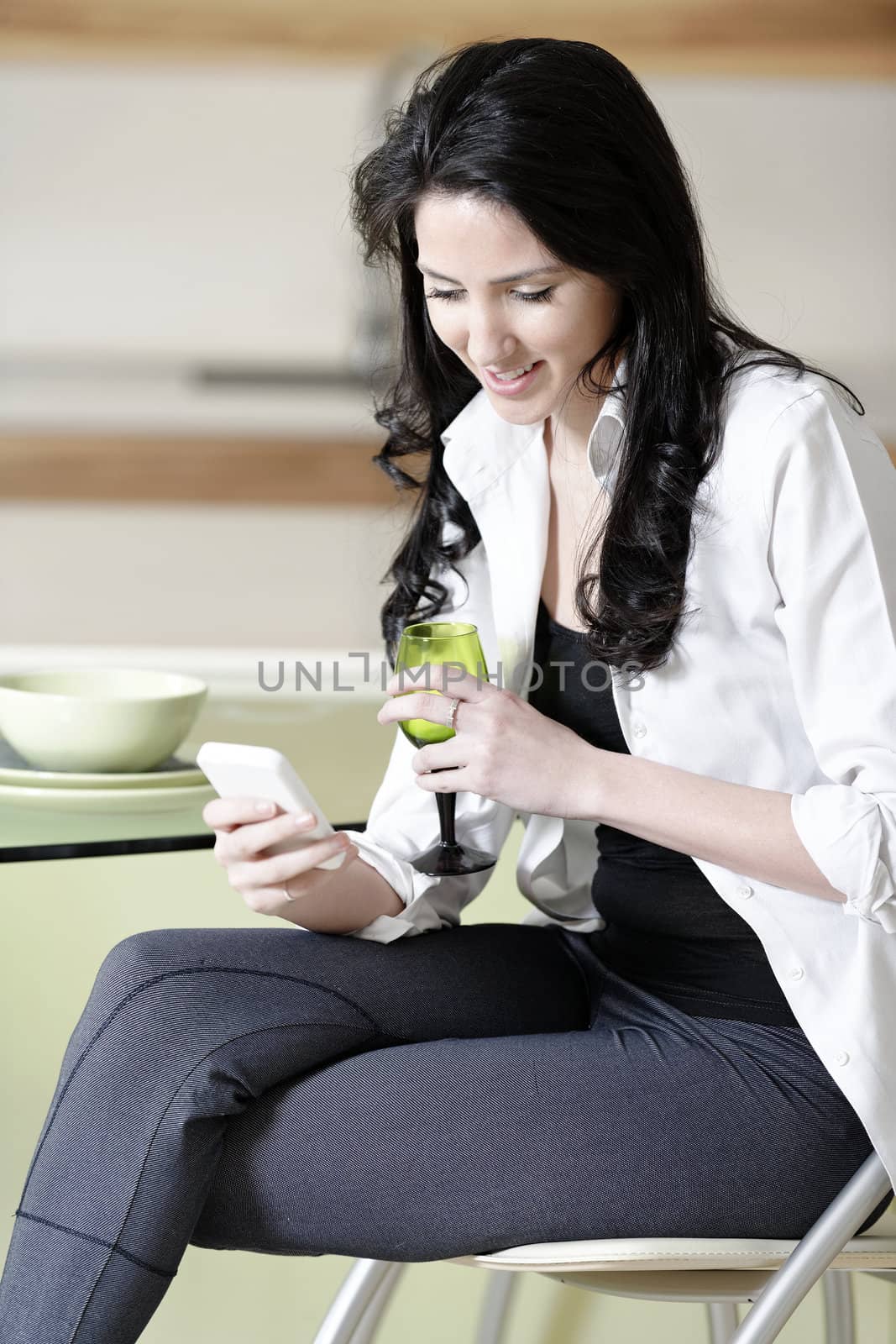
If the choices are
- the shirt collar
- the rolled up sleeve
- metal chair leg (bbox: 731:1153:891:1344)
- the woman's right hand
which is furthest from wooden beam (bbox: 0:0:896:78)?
metal chair leg (bbox: 731:1153:891:1344)

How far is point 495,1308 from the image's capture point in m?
1.57

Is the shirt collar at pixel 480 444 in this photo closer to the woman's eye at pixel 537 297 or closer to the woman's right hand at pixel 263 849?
the woman's eye at pixel 537 297

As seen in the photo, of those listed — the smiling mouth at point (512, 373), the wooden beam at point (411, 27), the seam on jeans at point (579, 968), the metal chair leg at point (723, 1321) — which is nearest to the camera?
the smiling mouth at point (512, 373)

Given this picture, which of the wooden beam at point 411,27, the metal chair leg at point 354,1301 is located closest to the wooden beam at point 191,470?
the wooden beam at point 411,27

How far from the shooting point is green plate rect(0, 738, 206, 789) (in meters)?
1.23

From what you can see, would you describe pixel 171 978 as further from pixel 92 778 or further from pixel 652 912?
pixel 652 912

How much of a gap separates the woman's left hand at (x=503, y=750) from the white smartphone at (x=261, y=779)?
0.33ft

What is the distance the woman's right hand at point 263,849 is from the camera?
42.1 inches

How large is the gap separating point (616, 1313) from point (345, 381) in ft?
6.88

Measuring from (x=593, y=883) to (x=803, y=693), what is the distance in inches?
12.5

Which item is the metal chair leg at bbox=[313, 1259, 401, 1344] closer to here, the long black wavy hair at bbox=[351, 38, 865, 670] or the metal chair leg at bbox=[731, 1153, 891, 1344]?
the metal chair leg at bbox=[731, 1153, 891, 1344]

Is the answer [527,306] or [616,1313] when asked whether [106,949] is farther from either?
[527,306]

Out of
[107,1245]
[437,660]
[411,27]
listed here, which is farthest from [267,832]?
[411,27]

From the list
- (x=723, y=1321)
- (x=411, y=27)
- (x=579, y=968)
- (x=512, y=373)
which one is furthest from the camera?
(x=411, y=27)
